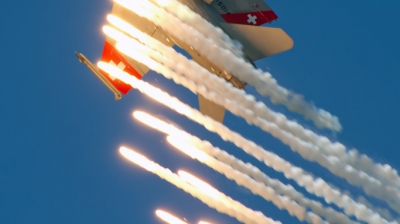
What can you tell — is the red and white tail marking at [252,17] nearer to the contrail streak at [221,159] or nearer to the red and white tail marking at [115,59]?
the contrail streak at [221,159]

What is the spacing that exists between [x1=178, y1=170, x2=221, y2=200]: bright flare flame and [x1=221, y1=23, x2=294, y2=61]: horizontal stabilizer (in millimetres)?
5367

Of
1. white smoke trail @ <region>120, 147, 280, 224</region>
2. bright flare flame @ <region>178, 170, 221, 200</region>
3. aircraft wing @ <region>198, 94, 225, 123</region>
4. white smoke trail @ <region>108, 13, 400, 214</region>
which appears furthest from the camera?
aircraft wing @ <region>198, 94, 225, 123</region>

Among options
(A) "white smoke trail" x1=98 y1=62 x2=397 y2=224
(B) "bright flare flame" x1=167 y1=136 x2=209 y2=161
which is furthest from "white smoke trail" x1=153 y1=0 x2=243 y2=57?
(B) "bright flare flame" x1=167 y1=136 x2=209 y2=161

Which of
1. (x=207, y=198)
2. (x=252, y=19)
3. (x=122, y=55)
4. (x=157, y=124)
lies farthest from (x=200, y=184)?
(x=122, y=55)

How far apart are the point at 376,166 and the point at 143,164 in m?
9.34

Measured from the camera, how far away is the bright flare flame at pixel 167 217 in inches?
1075

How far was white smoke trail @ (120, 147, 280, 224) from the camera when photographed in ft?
87.0

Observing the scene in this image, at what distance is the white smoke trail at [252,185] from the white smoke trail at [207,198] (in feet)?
2.58

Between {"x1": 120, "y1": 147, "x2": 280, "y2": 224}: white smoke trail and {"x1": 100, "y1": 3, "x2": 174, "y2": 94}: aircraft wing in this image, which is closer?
{"x1": 120, "y1": 147, "x2": 280, "y2": 224}: white smoke trail

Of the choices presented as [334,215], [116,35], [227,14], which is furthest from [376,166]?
[116,35]

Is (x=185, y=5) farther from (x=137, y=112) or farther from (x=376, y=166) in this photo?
(x=376, y=166)

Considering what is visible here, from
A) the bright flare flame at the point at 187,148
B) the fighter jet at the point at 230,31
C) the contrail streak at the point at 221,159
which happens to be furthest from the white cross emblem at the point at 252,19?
the bright flare flame at the point at 187,148

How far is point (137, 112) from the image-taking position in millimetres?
28531

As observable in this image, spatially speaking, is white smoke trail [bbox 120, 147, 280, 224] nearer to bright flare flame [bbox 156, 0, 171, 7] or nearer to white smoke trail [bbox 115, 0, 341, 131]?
white smoke trail [bbox 115, 0, 341, 131]
